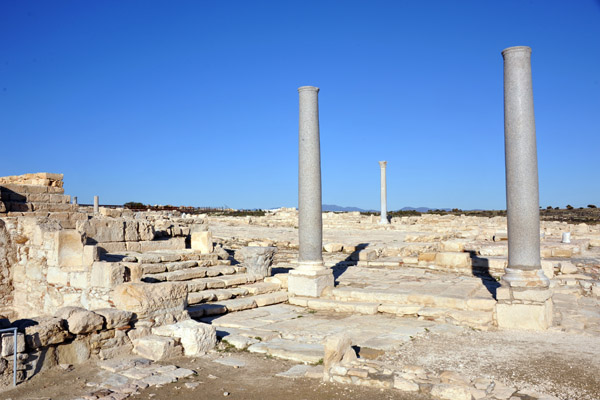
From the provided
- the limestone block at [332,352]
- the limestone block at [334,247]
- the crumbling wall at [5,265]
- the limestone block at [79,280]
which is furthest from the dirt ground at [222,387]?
the limestone block at [334,247]

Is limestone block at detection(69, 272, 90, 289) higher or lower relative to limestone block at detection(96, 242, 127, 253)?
lower

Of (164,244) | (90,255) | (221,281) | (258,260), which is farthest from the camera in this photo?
(164,244)

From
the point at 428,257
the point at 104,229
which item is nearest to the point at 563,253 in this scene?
the point at 428,257

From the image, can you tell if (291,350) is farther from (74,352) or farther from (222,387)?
(74,352)

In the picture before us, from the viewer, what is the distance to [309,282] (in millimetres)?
9641

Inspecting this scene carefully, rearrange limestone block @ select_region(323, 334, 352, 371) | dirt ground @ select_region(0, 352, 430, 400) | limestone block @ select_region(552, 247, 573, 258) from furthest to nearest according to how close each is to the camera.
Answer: limestone block @ select_region(552, 247, 573, 258)
limestone block @ select_region(323, 334, 352, 371)
dirt ground @ select_region(0, 352, 430, 400)

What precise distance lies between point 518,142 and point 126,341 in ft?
21.0

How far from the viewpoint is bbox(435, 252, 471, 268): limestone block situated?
13375mm

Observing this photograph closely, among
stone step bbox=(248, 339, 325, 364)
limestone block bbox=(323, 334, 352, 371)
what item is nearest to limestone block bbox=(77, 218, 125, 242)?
stone step bbox=(248, 339, 325, 364)

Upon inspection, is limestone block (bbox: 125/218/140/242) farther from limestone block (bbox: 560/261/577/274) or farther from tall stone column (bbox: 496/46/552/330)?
limestone block (bbox: 560/261/577/274)

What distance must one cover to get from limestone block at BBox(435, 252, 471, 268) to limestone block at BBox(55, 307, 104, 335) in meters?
9.99

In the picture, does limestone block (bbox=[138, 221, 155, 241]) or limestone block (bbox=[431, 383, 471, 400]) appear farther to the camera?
limestone block (bbox=[138, 221, 155, 241])

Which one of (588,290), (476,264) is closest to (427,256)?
(476,264)

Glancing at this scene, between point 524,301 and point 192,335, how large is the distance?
4.88m
